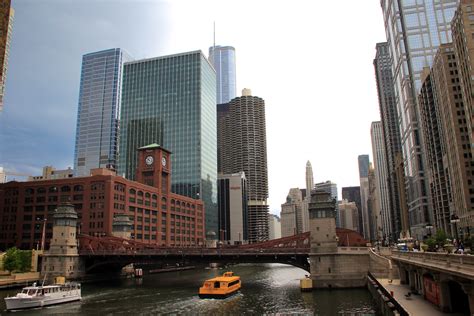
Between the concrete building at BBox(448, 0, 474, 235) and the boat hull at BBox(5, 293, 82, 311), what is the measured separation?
11050cm

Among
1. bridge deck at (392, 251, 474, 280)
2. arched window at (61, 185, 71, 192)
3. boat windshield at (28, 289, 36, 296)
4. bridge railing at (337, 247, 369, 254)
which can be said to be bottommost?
boat windshield at (28, 289, 36, 296)

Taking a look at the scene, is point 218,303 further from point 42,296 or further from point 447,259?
point 447,259

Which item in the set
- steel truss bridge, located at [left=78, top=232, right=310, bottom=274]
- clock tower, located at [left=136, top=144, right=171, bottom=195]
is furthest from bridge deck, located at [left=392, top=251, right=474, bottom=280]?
clock tower, located at [left=136, top=144, right=171, bottom=195]

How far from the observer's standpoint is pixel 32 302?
62.2m

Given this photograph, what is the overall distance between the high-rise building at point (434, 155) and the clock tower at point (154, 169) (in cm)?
11043

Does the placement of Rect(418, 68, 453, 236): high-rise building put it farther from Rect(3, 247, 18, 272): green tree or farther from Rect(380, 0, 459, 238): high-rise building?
Rect(3, 247, 18, 272): green tree

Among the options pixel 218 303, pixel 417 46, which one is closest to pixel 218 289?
pixel 218 303

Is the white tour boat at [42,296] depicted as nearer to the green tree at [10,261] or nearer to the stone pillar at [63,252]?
the green tree at [10,261]

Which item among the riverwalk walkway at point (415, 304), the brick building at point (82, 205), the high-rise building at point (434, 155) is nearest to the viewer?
the riverwalk walkway at point (415, 304)

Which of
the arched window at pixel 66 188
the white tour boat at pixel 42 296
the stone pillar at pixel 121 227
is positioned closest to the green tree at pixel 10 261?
the white tour boat at pixel 42 296

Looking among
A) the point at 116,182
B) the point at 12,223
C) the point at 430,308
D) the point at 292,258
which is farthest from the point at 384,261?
the point at 12,223

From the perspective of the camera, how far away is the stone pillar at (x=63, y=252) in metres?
98.6

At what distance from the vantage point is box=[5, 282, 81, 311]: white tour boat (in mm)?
60531

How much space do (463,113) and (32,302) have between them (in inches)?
5560
